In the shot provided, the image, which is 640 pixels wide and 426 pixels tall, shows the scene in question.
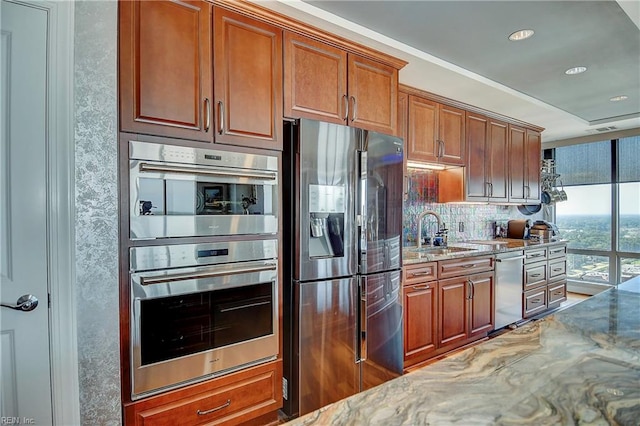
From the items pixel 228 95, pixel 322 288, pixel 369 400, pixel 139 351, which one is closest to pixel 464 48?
pixel 228 95

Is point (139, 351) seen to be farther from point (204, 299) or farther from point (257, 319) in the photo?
point (257, 319)

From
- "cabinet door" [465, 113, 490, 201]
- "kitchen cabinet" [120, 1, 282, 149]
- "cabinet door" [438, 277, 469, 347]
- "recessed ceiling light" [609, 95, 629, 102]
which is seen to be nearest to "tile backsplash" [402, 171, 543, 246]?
"cabinet door" [465, 113, 490, 201]

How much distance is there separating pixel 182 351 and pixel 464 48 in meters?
2.75

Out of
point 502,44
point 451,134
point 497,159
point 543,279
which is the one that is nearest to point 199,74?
point 502,44

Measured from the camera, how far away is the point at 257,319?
6.37 feet

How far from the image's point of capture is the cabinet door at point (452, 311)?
9.80ft

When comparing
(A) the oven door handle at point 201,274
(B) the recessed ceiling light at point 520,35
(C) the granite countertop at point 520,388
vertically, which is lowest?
(C) the granite countertop at point 520,388

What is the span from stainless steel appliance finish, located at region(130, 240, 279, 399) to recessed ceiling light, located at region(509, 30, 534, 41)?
7.15 ft

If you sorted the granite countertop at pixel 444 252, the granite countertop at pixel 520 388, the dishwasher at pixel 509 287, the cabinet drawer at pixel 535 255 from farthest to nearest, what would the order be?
the cabinet drawer at pixel 535 255 < the dishwasher at pixel 509 287 < the granite countertop at pixel 444 252 < the granite countertop at pixel 520 388

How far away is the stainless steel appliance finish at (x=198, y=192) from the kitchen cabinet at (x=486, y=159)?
8.50 ft

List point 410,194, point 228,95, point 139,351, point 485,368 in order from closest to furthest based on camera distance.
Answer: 1. point 485,368
2. point 139,351
3. point 228,95
4. point 410,194

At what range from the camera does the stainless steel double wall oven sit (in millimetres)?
1574

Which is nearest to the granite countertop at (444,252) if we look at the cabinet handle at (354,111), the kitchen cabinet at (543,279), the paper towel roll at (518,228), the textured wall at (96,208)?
the kitchen cabinet at (543,279)

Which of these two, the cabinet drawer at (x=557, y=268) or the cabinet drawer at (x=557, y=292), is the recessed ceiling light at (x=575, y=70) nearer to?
the cabinet drawer at (x=557, y=268)
